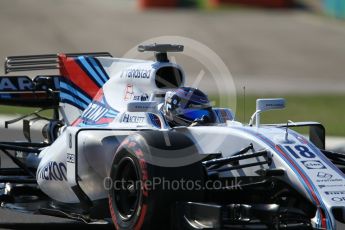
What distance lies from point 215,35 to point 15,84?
32.4 metres

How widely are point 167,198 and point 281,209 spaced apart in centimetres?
108

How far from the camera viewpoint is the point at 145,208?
30.2 ft

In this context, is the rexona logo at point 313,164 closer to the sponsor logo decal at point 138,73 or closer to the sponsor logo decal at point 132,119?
the sponsor logo decal at point 132,119

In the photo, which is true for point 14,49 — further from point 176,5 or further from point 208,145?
point 208,145

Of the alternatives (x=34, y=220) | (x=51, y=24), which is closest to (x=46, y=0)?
(x=51, y=24)

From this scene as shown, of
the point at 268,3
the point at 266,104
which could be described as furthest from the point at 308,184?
the point at 268,3

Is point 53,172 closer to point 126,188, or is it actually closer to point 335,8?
point 126,188

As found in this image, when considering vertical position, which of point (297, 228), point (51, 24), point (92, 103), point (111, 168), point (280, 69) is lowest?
point (297, 228)

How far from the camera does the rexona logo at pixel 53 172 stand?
36.2 ft

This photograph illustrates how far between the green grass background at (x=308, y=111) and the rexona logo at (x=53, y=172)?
35.0 ft

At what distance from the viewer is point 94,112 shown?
38.0 ft

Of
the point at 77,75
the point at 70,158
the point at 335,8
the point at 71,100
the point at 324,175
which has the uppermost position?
the point at 335,8

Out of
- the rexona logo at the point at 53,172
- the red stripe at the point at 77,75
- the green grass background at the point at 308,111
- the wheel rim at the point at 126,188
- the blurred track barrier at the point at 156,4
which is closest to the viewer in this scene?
Result: the wheel rim at the point at 126,188

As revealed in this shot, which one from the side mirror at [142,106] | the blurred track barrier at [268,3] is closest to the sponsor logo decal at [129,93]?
the side mirror at [142,106]
